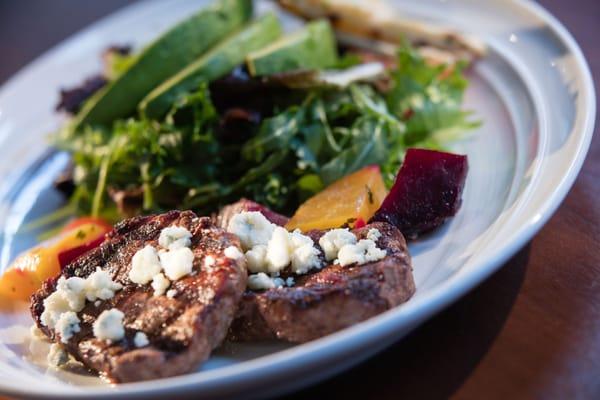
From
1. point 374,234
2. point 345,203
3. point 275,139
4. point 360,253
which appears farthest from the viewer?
point 275,139

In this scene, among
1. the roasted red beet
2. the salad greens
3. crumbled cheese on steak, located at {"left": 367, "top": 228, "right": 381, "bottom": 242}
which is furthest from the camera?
the salad greens

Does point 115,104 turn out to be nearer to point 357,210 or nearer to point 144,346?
point 357,210

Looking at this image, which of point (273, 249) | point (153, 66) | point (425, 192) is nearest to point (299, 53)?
point (153, 66)

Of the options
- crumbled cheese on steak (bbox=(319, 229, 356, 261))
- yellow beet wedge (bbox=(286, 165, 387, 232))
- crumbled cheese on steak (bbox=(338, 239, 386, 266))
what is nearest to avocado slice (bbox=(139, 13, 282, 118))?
yellow beet wedge (bbox=(286, 165, 387, 232))

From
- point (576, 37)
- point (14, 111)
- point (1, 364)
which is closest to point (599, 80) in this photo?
point (576, 37)

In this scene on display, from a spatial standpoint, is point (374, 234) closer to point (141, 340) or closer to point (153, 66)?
point (141, 340)

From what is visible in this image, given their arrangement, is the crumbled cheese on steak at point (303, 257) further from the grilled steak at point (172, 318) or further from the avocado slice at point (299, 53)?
the avocado slice at point (299, 53)

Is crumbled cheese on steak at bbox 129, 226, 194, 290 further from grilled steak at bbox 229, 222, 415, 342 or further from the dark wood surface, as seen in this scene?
the dark wood surface
